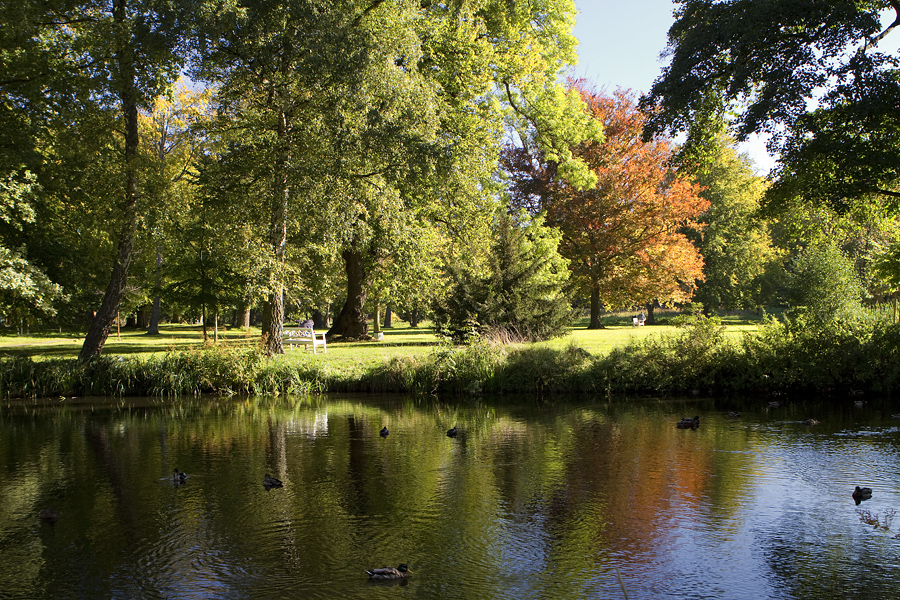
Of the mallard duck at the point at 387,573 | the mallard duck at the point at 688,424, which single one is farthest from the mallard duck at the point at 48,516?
the mallard duck at the point at 688,424

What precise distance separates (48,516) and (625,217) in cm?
2979

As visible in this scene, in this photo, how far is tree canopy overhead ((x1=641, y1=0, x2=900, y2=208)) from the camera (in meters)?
14.4

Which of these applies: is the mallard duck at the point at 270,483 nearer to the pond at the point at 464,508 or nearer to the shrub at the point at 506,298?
the pond at the point at 464,508

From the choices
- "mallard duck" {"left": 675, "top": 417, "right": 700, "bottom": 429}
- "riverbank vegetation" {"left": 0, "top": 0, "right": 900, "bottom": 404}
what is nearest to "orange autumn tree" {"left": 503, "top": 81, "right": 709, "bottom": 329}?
"riverbank vegetation" {"left": 0, "top": 0, "right": 900, "bottom": 404}

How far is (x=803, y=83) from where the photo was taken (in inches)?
580

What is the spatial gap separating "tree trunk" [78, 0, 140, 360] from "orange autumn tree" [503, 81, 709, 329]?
19.5 m

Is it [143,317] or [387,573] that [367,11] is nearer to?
[387,573]

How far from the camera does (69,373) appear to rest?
19109mm

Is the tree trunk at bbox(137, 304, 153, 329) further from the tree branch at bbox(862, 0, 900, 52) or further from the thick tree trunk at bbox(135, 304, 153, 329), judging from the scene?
the tree branch at bbox(862, 0, 900, 52)

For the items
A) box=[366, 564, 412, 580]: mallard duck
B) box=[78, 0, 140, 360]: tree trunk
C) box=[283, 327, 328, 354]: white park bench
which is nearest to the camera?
box=[366, 564, 412, 580]: mallard duck

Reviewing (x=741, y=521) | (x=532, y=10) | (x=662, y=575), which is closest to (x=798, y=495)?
(x=741, y=521)

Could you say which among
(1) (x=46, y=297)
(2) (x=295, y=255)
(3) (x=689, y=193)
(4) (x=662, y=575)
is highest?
(3) (x=689, y=193)

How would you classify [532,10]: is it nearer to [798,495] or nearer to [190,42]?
[190,42]

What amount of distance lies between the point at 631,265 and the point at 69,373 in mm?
24986
